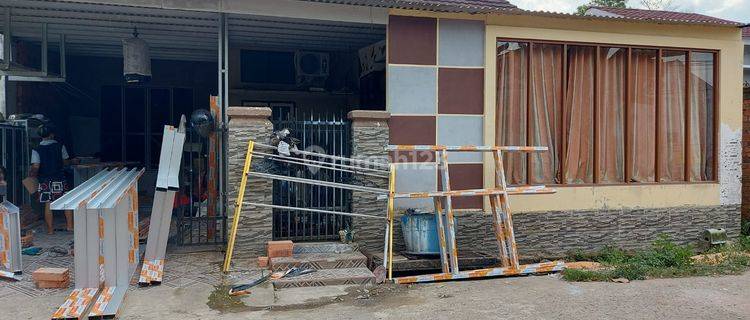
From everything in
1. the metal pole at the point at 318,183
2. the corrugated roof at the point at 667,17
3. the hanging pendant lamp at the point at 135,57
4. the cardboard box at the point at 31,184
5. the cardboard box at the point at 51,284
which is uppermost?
the corrugated roof at the point at 667,17

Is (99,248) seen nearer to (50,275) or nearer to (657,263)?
(50,275)

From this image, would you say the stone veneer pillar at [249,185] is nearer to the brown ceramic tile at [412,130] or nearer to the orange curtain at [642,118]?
the brown ceramic tile at [412,130]

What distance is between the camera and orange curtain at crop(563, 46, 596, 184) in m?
8.23

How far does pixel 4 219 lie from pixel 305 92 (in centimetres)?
593

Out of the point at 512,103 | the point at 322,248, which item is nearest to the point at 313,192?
the point at 322,248

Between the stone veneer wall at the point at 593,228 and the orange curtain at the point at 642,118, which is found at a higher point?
the orange curtain at the point at 642,118

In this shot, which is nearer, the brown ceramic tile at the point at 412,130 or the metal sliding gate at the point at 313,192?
the metal sliding gate at the point at 313,192

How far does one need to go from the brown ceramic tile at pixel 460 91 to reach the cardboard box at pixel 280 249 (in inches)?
106

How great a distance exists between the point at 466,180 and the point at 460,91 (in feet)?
3.97

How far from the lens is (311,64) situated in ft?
34.1

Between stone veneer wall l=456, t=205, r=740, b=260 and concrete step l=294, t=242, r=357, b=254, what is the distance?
1.61 m

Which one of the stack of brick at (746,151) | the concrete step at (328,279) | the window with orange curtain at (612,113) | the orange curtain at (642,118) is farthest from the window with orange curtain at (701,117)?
the concrete step at (328,279)

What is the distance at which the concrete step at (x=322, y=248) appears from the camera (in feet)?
23.1

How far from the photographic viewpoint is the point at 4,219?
6.34 m
